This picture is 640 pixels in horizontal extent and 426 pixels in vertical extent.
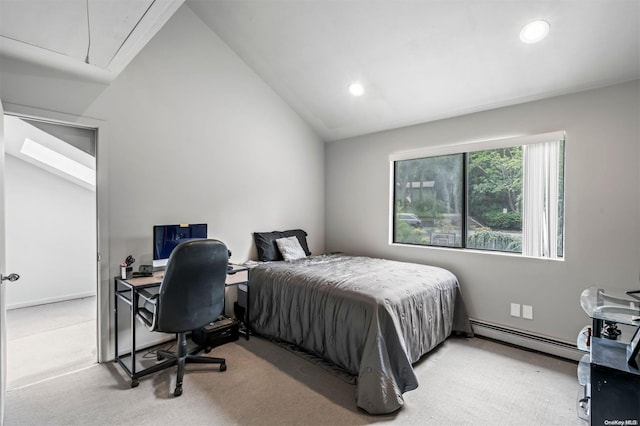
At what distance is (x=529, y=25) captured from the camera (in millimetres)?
2377

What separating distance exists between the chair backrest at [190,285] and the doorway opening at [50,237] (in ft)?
4.38

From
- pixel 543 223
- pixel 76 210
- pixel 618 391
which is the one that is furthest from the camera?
pixel 76 210

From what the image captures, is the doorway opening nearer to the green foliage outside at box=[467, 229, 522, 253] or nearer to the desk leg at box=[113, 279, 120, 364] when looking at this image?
the desk leg at box=[113, 279, 120, 364]

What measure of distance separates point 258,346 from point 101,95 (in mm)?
2632

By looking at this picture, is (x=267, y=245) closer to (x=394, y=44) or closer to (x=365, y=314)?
(x=365, y=314)

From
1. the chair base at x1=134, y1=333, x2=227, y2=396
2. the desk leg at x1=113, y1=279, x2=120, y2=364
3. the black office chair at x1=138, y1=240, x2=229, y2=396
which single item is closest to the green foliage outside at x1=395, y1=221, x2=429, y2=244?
the black office chair at x1=138, y1=240, x2=229, y2=396

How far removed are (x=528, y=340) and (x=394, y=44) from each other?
9.91 feet

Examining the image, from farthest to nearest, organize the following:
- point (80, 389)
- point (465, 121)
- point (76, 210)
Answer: point (76, 210), point (465, 121), point (80, 389)

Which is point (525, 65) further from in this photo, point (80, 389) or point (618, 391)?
point (80, 389)

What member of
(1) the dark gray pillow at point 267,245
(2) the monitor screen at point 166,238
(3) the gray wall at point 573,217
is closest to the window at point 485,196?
(3) the gray wall at point 573,217

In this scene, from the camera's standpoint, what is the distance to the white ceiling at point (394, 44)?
1.96 metres

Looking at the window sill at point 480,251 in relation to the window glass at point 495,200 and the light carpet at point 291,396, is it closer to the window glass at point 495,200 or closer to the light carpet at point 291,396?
the window glass at point 495,200

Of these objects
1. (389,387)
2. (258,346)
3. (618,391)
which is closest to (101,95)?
(258,346)

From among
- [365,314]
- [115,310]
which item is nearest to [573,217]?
[365,314]
